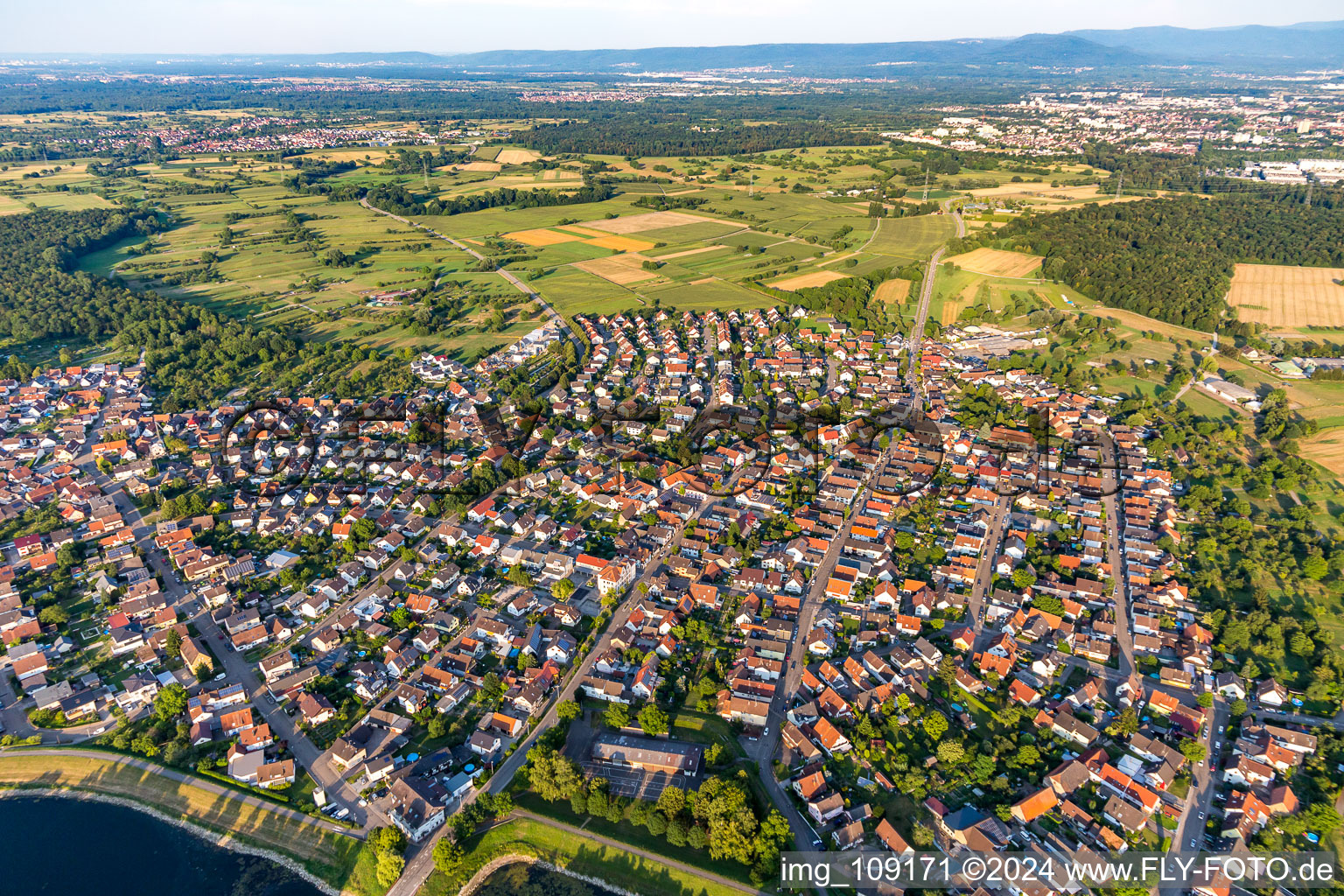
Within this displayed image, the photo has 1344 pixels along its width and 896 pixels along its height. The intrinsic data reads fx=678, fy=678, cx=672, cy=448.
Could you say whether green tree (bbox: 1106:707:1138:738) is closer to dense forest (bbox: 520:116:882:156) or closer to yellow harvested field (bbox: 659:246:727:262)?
yellow harvested field (bbox: 659:246:727:262)

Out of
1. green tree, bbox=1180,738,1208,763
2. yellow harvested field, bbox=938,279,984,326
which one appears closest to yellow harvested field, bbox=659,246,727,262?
yellow harvested field, bbox=938,279,984,326

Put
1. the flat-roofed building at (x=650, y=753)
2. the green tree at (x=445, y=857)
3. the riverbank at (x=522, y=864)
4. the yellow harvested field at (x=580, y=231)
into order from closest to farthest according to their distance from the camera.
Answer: the green tree at (x=445, y=857), the riverbank at (x=522, y=864), the flat-roofed building at (x=650, y=753), the yellow harvested field at (x=580, y=231)

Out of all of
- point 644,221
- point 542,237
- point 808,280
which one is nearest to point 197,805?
point 808,280

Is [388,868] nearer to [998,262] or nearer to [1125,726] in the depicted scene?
[1125,726]

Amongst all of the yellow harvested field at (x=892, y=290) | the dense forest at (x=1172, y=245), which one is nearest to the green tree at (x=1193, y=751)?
the dense forest at (x=1172, y=245)

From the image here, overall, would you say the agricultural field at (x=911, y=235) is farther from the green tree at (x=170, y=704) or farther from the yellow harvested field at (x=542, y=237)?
the green tree at (x=170, y=704)

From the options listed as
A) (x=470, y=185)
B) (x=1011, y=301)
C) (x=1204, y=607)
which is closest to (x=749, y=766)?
(x=1204, y=607)
